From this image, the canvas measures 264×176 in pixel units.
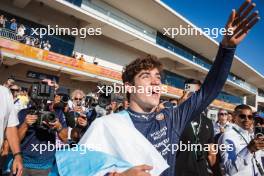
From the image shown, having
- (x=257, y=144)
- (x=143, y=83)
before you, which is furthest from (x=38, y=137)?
(x=257, y=144)

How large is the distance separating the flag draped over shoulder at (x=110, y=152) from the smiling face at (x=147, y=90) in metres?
0.17

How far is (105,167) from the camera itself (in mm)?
1341

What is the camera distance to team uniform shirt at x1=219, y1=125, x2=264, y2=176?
2717 millimetres

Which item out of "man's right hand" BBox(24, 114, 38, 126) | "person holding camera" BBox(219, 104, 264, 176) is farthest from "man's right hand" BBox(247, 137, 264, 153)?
"man's right hand" BBox(24, 114, 38, 126)

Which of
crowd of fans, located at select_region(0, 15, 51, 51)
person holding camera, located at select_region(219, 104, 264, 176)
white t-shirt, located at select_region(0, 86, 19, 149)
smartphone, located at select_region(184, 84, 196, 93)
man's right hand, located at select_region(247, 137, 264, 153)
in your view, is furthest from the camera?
crowd of fans, located at select_region(0, 15, 51, 51)

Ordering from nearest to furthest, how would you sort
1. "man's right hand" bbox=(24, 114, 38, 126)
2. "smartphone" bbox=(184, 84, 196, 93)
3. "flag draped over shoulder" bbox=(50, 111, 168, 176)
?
"flag draped over shoulder" bbox=(50, 111, 168, 176) → "man's right hand" bbox=(24, 114, 38, 126) → "smartphone" bbox=(184, 84, 196, 93)

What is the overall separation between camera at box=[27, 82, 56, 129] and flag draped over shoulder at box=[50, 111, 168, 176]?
1.61 metres

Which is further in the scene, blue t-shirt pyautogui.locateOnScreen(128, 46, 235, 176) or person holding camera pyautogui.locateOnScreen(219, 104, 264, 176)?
person holding camera pyautogui.locateOnScreen(219, 104, 264, 176)

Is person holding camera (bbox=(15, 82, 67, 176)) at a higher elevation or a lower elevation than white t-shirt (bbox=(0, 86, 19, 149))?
lower

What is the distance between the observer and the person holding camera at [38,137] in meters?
3.05

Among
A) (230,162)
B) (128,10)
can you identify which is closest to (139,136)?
(230,162)

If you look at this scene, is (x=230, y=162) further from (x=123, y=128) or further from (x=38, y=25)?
(x=38, y=25)

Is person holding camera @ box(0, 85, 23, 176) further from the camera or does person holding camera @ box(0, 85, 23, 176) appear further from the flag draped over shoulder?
the flag draped over shoulder

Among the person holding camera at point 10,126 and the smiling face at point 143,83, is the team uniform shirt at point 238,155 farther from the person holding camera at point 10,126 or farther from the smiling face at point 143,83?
the person holding camera at point 10,126
